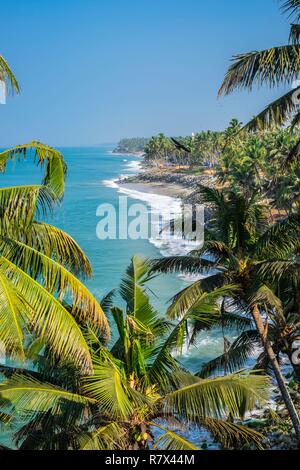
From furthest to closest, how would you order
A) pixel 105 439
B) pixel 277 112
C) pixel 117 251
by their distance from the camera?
1. pixel 117 251
2. pixel 277 112
3. pixel 105 439

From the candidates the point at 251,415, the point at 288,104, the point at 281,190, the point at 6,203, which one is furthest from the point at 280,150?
the point at 6,203

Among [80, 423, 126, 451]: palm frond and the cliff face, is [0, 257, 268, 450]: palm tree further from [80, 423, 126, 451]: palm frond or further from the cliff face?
the cliff face

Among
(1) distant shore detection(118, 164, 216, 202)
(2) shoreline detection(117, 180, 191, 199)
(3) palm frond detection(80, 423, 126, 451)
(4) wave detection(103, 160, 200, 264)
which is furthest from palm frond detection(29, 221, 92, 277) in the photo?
(2) shoreline detection(117, 180, 191, 199)

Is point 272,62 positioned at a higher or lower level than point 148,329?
higher

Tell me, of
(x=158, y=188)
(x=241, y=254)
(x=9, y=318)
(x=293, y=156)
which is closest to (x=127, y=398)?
(x=9, y=318)

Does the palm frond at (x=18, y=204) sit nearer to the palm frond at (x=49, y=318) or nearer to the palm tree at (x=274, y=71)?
the palm frond at (x=49, y=318)

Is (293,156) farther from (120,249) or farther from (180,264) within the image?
(120,249)
